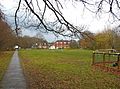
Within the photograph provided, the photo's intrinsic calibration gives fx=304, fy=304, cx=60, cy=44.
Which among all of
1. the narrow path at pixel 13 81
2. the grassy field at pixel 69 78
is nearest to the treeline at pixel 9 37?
the narrow path at pixel 13 81

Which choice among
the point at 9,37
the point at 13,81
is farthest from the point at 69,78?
the point at 9,37

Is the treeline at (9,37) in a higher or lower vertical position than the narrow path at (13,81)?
higher

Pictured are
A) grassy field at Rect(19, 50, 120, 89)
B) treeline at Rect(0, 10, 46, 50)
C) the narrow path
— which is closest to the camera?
treeline at Rect(0, 10, 46, 50)

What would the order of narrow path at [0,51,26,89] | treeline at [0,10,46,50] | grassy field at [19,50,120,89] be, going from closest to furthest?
treeline at [0,10,46,50] → narrow path at [0,51,26,89] → grassy field at [19,50,120,89]

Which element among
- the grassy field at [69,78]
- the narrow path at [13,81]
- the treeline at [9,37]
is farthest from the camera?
the grassy field at [69,78]

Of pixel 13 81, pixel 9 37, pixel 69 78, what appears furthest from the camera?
pixel 9 37

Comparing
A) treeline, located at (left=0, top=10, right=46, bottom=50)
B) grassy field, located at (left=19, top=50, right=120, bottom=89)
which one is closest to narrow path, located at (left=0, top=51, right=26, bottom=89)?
grassy field, located at (left=19, top=50, right=120, bottom=89)

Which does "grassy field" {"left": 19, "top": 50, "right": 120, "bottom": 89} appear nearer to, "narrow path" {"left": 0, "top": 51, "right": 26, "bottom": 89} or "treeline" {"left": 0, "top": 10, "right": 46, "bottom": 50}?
"narrow path" {"left": 0, "top": 51, "right": 26, "bottom": 89}

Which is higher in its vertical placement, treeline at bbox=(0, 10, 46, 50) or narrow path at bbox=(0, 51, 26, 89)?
treeline at bbox=(0, 10, 46, 50)

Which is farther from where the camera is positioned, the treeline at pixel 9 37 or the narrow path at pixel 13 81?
the narrow path at pixel 13 81

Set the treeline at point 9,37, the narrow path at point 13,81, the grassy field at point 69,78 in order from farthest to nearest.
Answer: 1. the grassy field at point 69,78
2. the narrow path at point 13,81
3. the treeline at point 9,37

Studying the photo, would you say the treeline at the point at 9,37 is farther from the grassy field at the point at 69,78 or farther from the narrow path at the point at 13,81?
the grassy field at the point at 69,78

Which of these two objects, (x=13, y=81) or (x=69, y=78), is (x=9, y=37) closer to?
(x=69, y=78)

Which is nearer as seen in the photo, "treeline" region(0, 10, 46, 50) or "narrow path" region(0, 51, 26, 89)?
"treeline" region(0, 10, 46, 50)
